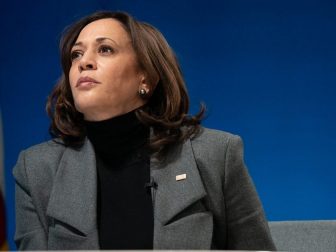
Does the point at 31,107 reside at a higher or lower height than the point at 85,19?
lower

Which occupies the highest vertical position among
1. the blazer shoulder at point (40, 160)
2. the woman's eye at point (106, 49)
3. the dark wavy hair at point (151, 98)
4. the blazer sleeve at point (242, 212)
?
the woman's eye at point (106, 49)

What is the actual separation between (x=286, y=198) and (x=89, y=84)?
1.25 meters

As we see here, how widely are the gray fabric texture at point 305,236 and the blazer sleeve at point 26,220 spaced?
0.69 metres

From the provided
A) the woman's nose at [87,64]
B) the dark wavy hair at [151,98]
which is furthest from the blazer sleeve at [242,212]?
the woman's nose at [87,64]

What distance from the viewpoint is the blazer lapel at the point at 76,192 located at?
1.26m

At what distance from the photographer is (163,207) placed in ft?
4.19

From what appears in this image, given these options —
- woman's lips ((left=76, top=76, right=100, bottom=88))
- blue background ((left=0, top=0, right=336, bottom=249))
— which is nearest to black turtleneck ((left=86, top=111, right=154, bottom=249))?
woman's lips ((left=76, top=76, right=100, bottom=88))

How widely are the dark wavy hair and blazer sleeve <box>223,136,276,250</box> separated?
15cm

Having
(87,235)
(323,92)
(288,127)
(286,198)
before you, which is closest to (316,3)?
(323,92)

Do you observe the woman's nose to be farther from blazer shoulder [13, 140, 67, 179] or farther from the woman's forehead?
blazer shoulder [13, 140, 67, 179]

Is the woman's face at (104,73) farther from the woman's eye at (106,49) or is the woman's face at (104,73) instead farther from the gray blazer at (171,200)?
the gray blazer at (171,200)

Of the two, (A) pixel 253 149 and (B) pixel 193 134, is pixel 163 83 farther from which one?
(A) pixel 253 149

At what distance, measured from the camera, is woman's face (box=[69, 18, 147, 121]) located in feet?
4.40

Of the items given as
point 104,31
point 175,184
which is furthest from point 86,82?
point 175,184
